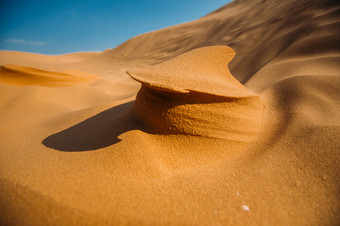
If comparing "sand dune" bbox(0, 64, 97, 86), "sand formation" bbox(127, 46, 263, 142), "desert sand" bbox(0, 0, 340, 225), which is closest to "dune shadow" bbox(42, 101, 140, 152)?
"desert sand" bbox(0, 0, 340, 225)

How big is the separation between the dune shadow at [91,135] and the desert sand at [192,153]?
12 mm

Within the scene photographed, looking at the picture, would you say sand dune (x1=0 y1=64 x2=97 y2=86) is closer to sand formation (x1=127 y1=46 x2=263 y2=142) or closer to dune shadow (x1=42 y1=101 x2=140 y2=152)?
dune shadow (x1=42 y1=101 x2=140 y2=152)

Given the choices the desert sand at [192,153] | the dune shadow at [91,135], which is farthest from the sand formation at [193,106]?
the dune shadow at [91,135]

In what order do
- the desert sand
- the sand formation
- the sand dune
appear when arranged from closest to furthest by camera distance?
the desert sand, the sand formation, the sand dune

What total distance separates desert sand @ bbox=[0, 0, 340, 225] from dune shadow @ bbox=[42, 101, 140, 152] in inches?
0.5

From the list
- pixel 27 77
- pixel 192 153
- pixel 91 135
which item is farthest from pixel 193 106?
pixel 27 77

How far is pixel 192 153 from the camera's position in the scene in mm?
1164

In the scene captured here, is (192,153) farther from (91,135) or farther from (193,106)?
(91,135)

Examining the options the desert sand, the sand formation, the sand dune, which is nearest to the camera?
the desert sand

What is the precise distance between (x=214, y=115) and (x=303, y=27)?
255 centimetres

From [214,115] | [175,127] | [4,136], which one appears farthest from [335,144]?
[4,136]

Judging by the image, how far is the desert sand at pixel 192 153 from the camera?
79cm

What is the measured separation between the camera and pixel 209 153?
1.17 m

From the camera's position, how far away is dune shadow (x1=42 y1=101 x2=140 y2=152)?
1184 mm
